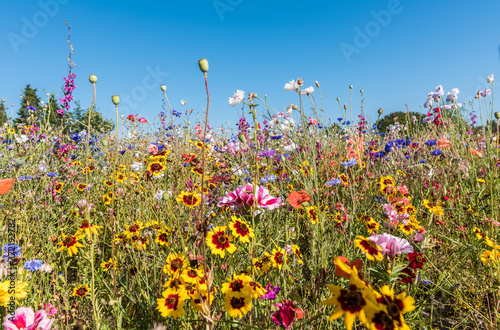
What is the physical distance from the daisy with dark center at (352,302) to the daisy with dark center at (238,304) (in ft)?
1.35

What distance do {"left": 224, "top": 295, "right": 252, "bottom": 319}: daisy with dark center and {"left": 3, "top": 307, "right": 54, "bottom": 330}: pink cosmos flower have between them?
0.49 meters

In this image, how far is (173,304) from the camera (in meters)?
0.93

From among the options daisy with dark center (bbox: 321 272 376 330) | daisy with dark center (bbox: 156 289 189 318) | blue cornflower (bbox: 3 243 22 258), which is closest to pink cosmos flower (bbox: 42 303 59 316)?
blue cornflower (bbox: 3 243 22 258)

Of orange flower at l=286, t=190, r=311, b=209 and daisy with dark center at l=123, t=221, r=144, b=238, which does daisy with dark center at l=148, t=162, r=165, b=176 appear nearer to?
daisy with dark center at l=123, t=221, r=144, b=238

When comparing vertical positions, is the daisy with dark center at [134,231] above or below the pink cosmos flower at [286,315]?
above

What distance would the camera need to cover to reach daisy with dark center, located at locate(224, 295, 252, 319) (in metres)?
0.89

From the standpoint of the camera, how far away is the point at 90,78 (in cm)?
107

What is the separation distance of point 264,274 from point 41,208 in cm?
226

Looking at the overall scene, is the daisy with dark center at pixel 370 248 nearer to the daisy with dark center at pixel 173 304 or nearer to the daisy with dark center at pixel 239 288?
the daisy with dark center at pixel 239 288

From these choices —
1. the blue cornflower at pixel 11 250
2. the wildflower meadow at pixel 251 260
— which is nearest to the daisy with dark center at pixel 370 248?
the wildflower meadow at pixel 251 260

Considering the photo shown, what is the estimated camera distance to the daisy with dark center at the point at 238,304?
0.89 m

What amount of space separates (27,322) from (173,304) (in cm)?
40

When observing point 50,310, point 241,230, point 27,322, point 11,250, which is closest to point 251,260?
point 241,230

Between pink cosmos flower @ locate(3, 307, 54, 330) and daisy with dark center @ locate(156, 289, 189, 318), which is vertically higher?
pink cosmos flower @ locate(3, 307, 54, 330)
